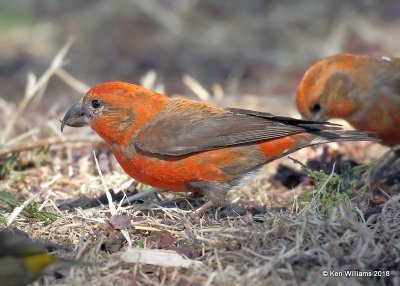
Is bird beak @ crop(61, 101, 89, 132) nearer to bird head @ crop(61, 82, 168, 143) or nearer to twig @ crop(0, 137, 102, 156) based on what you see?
bird head @ crop(61, 82, 168, 143)

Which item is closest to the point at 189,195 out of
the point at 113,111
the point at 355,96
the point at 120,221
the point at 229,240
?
the point at 113,111

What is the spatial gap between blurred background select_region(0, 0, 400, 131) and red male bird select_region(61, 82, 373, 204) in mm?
3619

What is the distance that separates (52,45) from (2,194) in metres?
6.84

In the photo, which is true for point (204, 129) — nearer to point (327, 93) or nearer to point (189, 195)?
point (189, 195)

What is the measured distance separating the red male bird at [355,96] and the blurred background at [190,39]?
236 centimetres

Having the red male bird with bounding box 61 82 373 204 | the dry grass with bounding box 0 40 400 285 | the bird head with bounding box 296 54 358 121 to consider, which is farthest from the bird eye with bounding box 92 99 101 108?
the bird head with bounding box 296 54 358 121

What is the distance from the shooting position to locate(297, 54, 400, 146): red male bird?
21.1 feet

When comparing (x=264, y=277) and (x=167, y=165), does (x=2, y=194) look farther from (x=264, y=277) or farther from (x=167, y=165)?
(x=264, y=277)

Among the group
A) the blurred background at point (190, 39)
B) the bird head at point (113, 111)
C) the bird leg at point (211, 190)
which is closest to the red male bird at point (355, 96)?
the bird leg at point (211, 190)

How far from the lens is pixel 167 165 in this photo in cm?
511

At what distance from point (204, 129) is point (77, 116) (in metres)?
0.92

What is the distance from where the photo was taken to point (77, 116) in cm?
538

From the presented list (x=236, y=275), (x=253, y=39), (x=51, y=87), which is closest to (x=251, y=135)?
(x=236, y=275)

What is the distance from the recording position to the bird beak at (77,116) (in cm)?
535
